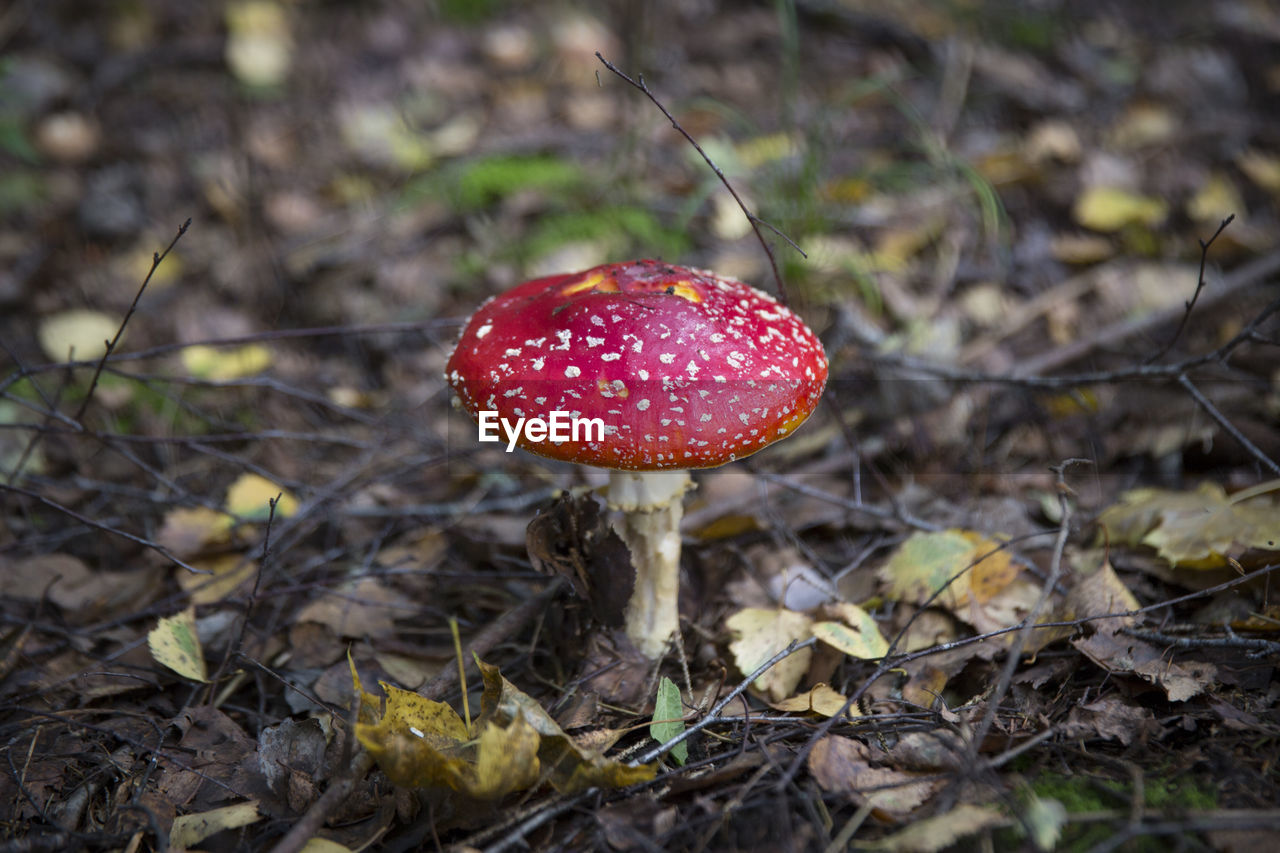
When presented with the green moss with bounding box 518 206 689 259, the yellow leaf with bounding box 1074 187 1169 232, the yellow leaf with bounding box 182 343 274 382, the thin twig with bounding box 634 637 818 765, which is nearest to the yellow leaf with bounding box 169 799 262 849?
the thin twig with bounding box 634 637 818 765

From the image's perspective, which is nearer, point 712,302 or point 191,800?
point 191,800

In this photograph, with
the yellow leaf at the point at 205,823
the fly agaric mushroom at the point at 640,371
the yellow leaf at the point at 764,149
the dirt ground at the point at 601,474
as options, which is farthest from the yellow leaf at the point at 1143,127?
the yellow leaf at the point at 205,823

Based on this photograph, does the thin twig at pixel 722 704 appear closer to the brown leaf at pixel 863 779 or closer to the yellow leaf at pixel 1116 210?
the brown leaf at pixel 863 779

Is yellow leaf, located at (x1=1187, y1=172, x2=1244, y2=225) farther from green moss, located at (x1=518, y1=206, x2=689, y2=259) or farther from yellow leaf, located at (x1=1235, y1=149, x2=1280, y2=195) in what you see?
Result: green moss, located at (x1=518, y1=206, x2=689, y2=259)

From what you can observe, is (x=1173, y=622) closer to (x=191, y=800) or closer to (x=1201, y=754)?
(x=1201, y=754)

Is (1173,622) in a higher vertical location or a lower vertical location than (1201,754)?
A: lower

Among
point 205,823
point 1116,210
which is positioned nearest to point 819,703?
point 205,823

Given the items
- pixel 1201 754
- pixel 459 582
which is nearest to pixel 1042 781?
pixel 1201 754
